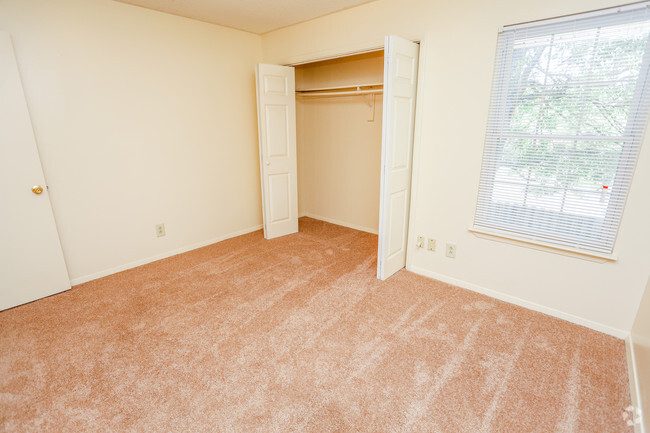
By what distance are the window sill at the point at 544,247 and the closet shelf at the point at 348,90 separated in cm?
197

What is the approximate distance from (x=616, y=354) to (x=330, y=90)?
12.4 ft

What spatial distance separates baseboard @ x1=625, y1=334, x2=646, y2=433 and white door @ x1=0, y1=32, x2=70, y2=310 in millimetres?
3908

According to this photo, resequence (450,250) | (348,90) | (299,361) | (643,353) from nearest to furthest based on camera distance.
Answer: (643,353) → (299,361) → (450,250) → (348,90)

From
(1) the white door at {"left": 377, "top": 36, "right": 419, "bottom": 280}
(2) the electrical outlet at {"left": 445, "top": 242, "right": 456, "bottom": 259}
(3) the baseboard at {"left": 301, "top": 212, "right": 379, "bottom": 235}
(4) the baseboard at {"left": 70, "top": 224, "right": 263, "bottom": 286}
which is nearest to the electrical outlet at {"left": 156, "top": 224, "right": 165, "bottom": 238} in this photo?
(4) the baseboard at {"left": 70, "top": 224, "right": 263, "bottom": 286}

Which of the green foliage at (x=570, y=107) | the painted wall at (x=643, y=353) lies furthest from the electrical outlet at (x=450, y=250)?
the painted wall at (x=643, y=353)

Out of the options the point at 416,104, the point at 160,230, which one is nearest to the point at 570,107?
the point at 416,104

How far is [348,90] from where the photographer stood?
4.10 m

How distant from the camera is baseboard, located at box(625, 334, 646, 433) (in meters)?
1.48

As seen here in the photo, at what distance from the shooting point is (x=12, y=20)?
7.65 feet

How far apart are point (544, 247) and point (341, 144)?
107 inches

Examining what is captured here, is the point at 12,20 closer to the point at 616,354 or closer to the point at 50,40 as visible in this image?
the point at 50,40

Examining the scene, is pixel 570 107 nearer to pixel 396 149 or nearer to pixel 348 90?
pixel 396 149

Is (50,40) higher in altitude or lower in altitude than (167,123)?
higher

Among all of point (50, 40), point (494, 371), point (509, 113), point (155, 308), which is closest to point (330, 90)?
point (509, 113)
